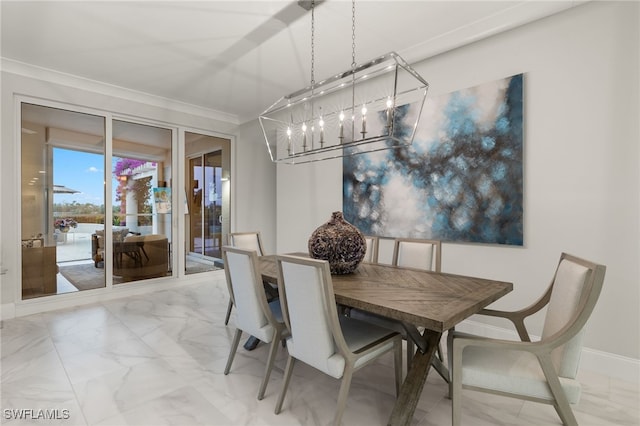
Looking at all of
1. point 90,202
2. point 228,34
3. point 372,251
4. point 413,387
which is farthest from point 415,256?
point 90,202

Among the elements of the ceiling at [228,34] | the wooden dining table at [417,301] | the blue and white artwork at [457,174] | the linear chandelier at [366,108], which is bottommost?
the wooden dining table at [417,301]

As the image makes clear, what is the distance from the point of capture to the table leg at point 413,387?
157 centimetres

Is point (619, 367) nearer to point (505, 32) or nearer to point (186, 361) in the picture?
point (505, 32)

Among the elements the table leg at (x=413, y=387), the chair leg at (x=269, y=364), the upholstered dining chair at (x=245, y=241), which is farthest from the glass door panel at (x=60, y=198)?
the table leg at (x=413, y=387)

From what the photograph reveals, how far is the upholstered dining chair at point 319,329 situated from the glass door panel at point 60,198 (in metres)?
3.63

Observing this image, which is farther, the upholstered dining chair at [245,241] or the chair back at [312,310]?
the upholstered dining chair at [245,241]

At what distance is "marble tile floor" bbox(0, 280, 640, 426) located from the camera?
178cm

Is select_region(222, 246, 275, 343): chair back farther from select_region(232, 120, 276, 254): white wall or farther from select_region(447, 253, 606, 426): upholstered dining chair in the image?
select_region(232, 120, 276, 254): white wall

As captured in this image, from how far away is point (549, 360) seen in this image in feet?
4.41

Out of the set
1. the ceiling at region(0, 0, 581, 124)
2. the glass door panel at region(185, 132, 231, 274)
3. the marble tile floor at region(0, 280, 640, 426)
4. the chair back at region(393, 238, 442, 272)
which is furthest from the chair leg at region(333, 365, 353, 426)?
the glass door panel at region(185, 132, 231, 274)

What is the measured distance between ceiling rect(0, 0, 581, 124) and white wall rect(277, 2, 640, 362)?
0.81 ft

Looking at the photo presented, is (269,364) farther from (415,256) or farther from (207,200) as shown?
(207,200)

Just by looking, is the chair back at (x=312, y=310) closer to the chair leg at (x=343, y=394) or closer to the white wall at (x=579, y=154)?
the chair leg at (x=343, y=394)

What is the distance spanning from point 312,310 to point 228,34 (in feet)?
8.66
